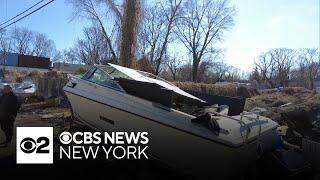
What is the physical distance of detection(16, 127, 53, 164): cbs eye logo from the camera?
26.3 feet

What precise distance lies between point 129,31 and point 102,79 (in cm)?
623

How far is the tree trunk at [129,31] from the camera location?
15141 millimetres

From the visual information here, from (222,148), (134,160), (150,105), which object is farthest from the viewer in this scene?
(134,160)

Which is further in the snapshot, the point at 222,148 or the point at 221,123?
the point at 221,123

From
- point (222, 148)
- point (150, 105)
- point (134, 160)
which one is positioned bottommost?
point (134, 160)

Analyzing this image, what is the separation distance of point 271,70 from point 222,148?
10197cm

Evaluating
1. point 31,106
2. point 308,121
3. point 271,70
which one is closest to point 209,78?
point 271,70

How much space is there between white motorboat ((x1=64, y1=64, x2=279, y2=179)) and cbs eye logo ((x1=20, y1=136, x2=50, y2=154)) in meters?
1.10

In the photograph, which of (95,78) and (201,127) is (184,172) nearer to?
(201,127)

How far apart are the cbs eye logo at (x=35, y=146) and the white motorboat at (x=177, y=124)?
105 centimetres

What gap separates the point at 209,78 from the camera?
81.4 m

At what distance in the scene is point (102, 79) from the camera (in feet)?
30.3

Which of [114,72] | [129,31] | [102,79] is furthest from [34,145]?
[129,31]

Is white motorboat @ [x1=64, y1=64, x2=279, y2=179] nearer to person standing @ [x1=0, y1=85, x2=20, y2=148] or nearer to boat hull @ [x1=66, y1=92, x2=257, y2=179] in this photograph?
boat hull @ [x1=66, y1=92, x2=257, y2=179]
